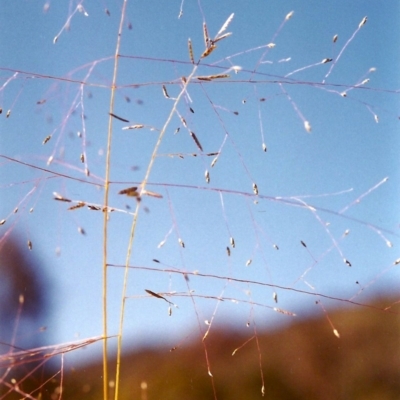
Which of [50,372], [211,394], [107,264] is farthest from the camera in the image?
[211,394]

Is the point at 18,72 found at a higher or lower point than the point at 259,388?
higher

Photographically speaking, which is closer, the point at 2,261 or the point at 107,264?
the point at 107,264

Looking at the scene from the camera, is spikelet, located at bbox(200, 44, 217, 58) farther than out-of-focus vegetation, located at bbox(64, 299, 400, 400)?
No

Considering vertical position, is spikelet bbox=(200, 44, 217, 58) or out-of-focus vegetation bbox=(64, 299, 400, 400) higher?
spikelet bbox=(200, 44, 217, 58)

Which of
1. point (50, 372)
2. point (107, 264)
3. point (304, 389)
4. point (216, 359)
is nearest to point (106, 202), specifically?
point (107, 264)

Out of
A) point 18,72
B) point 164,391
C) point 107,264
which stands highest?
point 18,72

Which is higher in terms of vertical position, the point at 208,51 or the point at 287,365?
the point at 208,51

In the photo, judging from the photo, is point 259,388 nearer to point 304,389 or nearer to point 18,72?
point 304,389

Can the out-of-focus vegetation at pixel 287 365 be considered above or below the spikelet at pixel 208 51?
below

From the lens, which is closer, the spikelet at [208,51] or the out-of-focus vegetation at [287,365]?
the spikelet at [208,51]

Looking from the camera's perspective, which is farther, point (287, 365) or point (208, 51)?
point (287, 365)

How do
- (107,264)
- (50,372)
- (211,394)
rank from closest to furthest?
1. (107,264)
2. (50,372)
3. (211,394)
